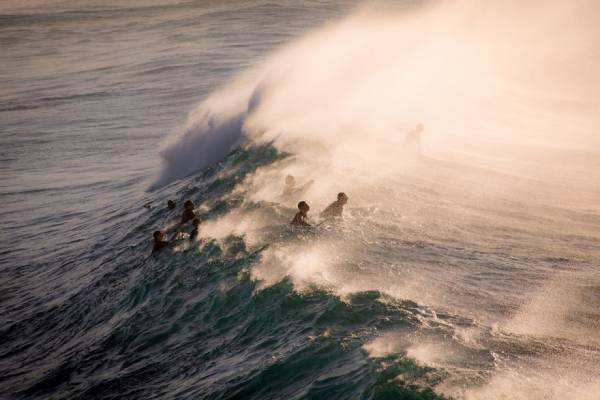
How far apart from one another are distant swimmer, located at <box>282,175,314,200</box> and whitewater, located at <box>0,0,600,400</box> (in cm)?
12

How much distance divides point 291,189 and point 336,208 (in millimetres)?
1988

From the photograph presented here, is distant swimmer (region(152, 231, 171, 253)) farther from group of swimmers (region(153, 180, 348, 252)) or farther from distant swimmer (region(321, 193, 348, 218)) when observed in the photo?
distant swimmer (region(321, 193, 348, 218))

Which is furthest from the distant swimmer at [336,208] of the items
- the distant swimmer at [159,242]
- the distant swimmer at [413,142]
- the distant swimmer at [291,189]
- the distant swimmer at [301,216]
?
the distant swimmer at [413,142]

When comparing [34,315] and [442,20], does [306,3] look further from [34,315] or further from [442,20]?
[34,315]

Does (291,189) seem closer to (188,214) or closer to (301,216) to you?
(301,216)

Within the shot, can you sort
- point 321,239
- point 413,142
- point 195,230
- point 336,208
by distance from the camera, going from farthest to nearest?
point 413,142 → point 195,230 → point 336,208 → point 321,239

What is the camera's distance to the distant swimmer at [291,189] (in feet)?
44.7

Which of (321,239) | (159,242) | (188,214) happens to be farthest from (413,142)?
(159,242)

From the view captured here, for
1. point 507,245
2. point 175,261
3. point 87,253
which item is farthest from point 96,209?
point 507,245

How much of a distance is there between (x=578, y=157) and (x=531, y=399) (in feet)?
47.7

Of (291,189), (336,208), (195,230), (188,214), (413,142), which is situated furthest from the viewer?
(413,142)

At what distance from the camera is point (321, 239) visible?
11.0m

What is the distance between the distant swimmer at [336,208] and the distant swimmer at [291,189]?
1.56m

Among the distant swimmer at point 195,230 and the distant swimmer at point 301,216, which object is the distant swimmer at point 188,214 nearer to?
the distant swimmer at point 195,230
